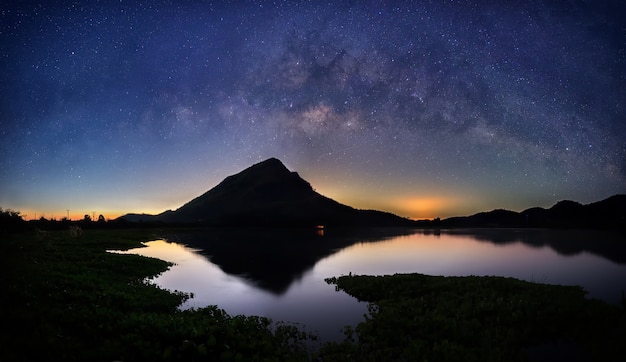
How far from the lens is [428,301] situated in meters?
24.7

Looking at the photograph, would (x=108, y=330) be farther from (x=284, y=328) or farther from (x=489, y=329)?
(x=489, y=329)

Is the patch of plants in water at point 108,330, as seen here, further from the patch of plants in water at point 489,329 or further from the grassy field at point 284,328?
the patch of plants in water at point 489,329

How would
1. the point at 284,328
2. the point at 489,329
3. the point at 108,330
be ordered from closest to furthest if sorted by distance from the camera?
1. the point at 108,330
2. the point at 489,329
3. the point at 284,328

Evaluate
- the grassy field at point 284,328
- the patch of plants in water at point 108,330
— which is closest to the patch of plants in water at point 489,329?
the grassy field at point 284,328

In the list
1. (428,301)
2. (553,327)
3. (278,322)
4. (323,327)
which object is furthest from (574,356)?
(278,322)

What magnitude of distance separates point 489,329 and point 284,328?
11.2 metres

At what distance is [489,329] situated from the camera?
60.5ft

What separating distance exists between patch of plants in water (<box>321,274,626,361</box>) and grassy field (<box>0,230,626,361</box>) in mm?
57

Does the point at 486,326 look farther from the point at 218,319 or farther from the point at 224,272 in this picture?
the point at 224,272

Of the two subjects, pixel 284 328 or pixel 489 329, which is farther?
pixel 284 328

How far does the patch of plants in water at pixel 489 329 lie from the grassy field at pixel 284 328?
6cm

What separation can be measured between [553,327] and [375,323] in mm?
9672

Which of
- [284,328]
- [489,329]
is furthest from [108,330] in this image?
[489,329]

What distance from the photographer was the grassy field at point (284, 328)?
1373 cm
